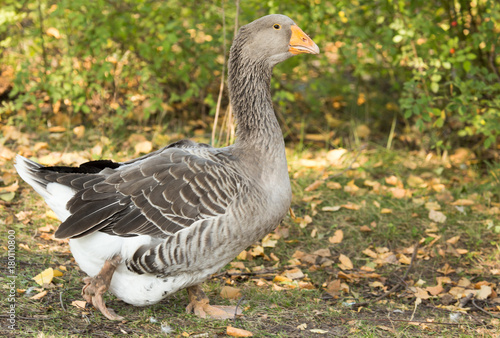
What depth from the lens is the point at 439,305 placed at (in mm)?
4391

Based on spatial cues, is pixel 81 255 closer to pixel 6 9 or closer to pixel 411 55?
pixel 6 9

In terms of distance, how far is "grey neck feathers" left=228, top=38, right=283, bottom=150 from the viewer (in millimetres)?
4023

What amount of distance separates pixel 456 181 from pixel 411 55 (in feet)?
5.28

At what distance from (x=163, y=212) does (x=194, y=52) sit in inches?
162

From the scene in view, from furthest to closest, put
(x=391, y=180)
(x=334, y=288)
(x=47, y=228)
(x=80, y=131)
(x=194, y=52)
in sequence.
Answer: (x=194, y=52) → (x=80, y=131) → (x=391, y=180) → (x=47, y=228) → (x=334, y=288)

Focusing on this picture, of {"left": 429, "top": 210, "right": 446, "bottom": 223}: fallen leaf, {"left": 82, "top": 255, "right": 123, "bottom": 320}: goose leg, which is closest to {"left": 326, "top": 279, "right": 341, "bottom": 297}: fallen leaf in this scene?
{"left": 429, "top": 210, "right": 446, "bottom": 223}: fallen leaf

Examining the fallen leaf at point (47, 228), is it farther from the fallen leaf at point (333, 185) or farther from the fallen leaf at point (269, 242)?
the fallen leaf at point (333, 185)

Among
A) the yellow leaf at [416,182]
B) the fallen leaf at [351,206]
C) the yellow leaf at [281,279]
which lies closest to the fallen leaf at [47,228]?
the yellow leaf at [281,279]

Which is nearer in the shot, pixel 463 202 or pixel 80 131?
pixel 463 202

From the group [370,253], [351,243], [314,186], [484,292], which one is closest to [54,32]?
[314,186]

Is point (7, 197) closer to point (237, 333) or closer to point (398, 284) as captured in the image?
point (237, 333)

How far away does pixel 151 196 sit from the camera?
3596 mm

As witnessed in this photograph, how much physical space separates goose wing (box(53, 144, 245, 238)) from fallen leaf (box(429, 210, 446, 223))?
2.64 m

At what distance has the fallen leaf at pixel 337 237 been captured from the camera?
5.25 metres
